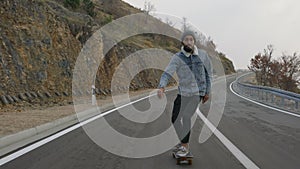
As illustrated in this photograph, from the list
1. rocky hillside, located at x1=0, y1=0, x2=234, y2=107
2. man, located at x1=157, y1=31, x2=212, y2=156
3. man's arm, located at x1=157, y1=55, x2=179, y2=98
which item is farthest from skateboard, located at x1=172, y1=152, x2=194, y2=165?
rocky hillside, located at x1=0, y1=0, x2=234, y2=107

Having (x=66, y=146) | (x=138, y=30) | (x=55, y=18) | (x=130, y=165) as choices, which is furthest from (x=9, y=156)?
(x=138, y=30)

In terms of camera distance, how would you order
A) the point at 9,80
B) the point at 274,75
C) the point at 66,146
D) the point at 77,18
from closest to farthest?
the point at 66,146 < the point at 9,80 < the point at 77,18 < the point at 274,75

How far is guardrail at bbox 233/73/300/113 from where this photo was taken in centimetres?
1439

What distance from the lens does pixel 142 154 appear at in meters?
6.00

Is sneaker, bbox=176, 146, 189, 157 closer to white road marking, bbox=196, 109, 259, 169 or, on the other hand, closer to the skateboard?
the skateboard

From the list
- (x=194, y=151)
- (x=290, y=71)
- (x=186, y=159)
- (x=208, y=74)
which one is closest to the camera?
(x=186, y=159)

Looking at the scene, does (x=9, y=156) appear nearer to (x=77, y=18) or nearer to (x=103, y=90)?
(x=103, y=90)

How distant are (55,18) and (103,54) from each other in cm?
746

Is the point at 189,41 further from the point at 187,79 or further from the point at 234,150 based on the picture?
the point at 234,150

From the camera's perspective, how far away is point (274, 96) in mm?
18656

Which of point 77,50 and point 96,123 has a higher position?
point 77,50

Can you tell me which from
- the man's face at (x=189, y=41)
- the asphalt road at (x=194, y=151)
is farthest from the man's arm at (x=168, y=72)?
the asphalt road at (x=194, y=151)

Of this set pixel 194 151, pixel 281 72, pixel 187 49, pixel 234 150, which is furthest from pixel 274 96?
pixel 281 72

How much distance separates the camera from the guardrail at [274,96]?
14387 mm
